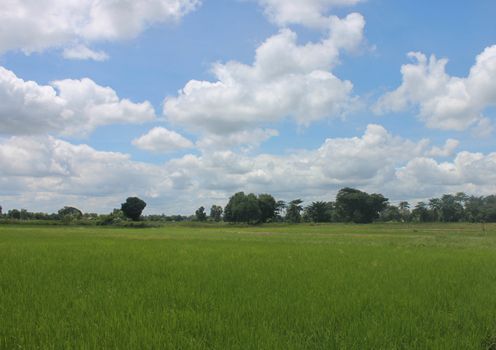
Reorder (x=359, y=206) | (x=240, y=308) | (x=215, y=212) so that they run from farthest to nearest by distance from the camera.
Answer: (x=215, y=212)
(x=359, y=206)
(x=240, y=308)

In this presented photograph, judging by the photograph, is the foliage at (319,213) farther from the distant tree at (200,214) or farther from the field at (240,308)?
the field at (240,308)

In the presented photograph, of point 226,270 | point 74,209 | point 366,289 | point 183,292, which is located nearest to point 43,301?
point 183,292

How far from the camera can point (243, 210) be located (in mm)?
116062

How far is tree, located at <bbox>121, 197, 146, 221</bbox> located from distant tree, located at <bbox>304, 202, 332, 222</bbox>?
52.1 meters

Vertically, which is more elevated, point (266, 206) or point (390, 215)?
point (266, 206)

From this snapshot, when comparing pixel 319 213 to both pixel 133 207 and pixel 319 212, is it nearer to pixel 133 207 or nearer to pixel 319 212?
pixel 319 212

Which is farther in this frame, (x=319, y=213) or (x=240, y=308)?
(x=319, y=213)

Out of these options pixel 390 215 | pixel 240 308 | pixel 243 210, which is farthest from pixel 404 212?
pixel 240 308

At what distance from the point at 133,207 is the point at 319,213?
5715 centimetres

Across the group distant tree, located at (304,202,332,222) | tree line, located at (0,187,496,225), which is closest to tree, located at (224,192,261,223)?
tree line, located at (0,187,496,225)

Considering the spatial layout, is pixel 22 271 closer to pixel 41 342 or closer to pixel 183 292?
pixel 183 292

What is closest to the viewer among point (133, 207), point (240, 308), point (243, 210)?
point (240, 308)

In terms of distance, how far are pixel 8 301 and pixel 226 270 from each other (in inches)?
234

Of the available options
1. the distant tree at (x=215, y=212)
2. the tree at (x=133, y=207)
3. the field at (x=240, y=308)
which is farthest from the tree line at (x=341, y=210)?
the field at (x=240, y=308)
